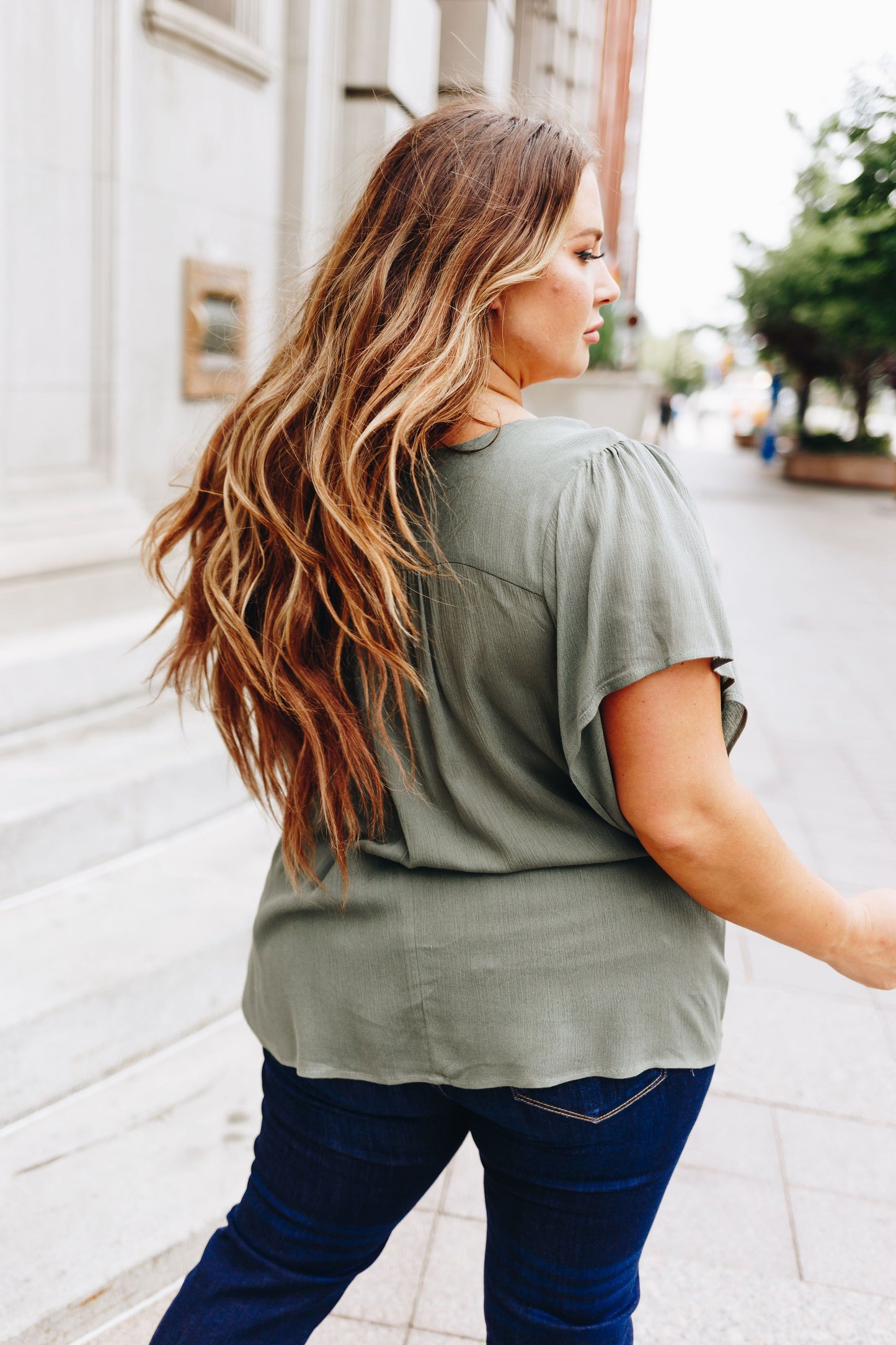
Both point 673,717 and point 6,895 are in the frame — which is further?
point 6,895

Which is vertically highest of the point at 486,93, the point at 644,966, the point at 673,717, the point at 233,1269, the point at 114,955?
the point at 486,93

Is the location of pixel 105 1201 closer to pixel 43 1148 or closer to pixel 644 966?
pixel 43 1148

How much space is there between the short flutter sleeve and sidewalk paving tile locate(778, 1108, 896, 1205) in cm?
200

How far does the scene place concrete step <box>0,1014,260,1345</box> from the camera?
83.4 inches

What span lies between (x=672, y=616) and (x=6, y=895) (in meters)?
2.39

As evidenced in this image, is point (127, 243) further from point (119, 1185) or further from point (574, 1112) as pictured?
point (574, 1112)

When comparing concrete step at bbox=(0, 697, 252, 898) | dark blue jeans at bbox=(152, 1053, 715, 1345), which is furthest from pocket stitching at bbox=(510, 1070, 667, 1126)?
concrete step at bbox=(0, 697, 252, 898)

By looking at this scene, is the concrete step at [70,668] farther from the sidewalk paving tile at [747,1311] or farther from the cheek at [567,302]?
the cheek at [567,302]

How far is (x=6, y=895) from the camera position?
2.96 meters

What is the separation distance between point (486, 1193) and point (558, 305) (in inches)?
39.0

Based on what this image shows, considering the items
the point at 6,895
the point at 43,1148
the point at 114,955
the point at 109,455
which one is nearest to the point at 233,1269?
the point at 43,1148

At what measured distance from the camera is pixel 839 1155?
2.74 meters

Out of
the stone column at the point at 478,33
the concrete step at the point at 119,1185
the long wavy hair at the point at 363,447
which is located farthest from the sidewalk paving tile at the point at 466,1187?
the stone column at the point at 478,33

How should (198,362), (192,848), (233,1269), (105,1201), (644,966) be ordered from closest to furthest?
1. (644,966)
2. (233,1269)
3. (105,1201)
4. (192,848)
5. (198,362)
